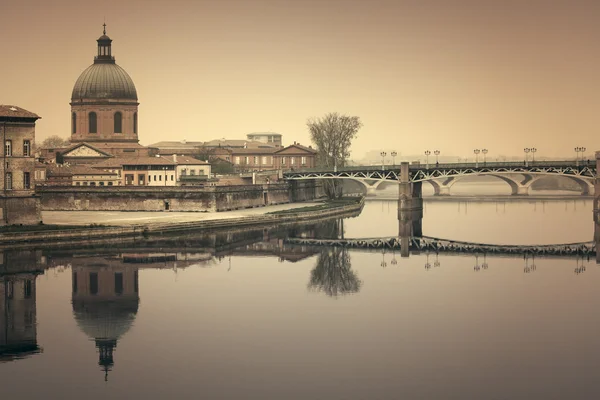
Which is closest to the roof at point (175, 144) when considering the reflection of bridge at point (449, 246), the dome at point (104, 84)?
the dome at point (104, 84)

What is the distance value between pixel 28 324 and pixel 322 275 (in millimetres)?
17586

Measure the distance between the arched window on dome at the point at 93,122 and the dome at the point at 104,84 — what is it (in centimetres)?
228

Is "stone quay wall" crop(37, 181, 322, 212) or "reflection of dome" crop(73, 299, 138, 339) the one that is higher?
"stone quay wall" crop(37, 181, 322, 212)

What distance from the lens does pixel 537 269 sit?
163 feet

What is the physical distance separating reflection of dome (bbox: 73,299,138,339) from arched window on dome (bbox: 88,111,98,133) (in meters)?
83.5

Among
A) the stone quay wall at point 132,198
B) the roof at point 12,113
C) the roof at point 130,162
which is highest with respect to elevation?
the roof at point 12,113

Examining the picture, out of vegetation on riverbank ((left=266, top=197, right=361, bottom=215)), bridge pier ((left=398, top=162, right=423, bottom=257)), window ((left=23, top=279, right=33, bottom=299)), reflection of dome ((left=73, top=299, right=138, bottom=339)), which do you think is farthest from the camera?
bridge pier ((left=398, top=162, right=423, bottom=257))

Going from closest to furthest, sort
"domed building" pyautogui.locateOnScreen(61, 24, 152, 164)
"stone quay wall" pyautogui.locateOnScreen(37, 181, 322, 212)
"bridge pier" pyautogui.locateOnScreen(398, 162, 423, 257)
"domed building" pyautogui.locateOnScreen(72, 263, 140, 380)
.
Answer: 1. "domed building" pyautogui.locateOnScreen(72, 263, 140, 380)
2. "stone quay wall" pyautogui.locateOnScreen(37, 181, 322, 212)
3. "bridge pier" pyautogui.locateOnScreen(398, 162, 423, 257)
4. "domed building" pyautogui.locateOnScreen(61, 24, 152, 164)

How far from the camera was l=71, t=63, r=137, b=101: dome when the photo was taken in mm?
119625

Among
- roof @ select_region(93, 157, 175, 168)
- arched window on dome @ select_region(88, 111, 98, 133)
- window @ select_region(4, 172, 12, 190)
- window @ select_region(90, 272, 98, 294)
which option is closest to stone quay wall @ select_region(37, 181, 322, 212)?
roof @ select_region(93, 157, 175, 168)

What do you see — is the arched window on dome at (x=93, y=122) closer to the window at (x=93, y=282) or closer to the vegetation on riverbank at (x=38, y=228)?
the vegetation on riverbank at (x=38, y=228)

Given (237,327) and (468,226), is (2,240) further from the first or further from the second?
(468,226)

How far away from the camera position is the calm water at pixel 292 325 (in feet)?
85.9

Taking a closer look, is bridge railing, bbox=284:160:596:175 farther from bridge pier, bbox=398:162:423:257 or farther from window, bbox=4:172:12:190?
window, bbox=4:172:12:190
